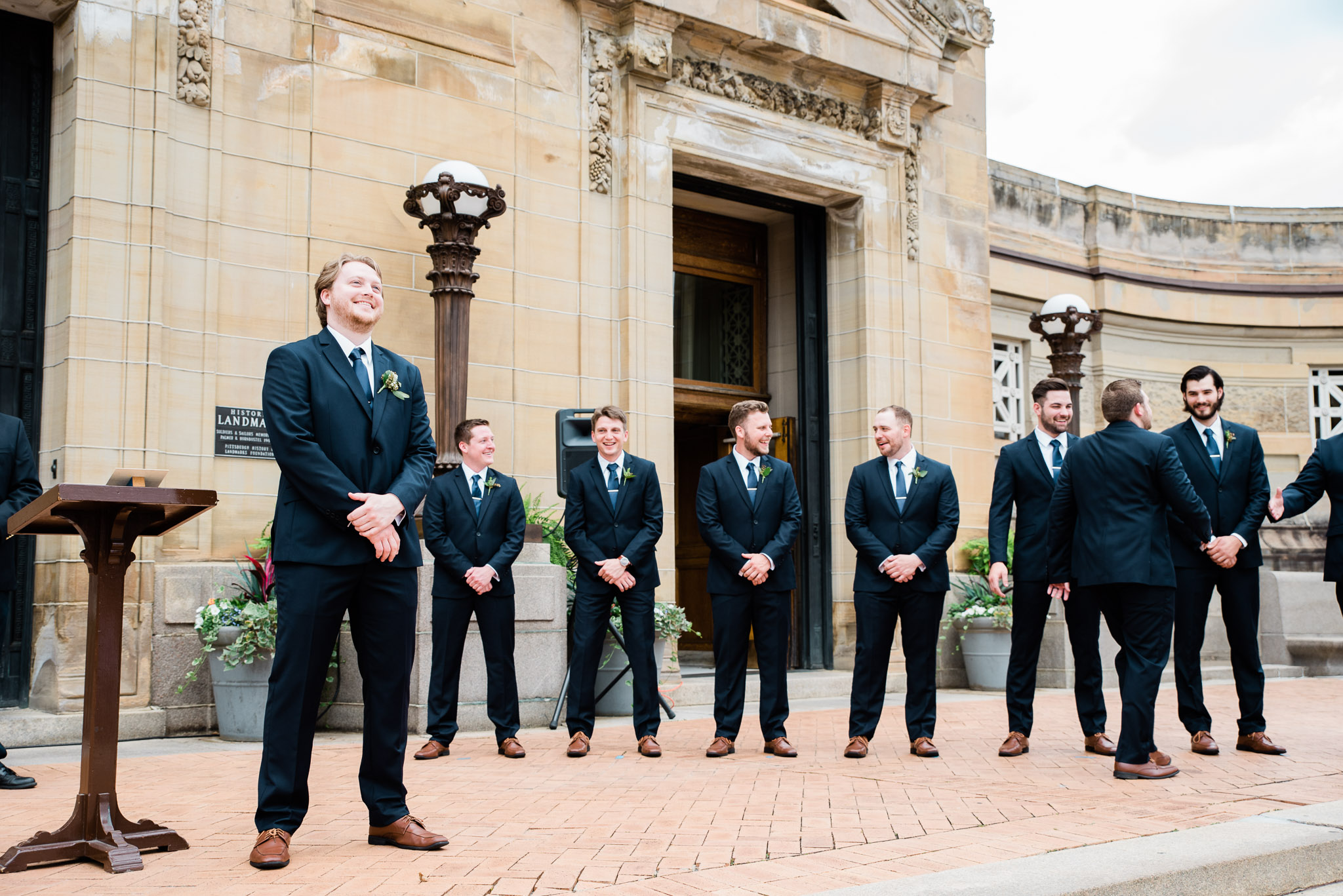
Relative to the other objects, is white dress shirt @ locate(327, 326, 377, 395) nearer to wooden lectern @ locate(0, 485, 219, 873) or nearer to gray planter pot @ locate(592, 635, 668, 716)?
wooden lectern @ locate(0, 485, 219, 873)

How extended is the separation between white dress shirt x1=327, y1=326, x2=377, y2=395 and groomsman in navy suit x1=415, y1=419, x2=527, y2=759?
304 cm

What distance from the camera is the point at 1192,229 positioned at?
18578 millimetres

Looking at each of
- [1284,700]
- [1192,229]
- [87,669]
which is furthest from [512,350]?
[1192,229]

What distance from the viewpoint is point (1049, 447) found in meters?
7.39

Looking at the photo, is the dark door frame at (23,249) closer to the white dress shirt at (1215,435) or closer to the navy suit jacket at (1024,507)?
the navy suit jacket at (1024,507)

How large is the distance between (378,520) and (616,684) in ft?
17.6

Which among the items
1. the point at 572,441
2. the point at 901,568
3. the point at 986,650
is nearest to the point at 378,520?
the point at 901,568

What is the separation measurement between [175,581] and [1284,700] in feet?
28.4

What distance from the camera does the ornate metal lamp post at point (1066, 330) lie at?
1235 cm

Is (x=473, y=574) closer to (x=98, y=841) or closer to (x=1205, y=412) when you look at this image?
(x=98, y=841)

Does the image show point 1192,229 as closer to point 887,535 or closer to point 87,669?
point 887,535

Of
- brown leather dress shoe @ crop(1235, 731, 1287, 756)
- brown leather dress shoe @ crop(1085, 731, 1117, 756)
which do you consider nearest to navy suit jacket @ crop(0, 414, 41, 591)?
brown leather dress shoe @ crop(1085, 731, 1117, 756)

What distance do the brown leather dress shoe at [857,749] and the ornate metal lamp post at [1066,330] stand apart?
6404 mm

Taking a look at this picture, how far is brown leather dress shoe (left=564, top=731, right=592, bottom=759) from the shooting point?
7035mm
